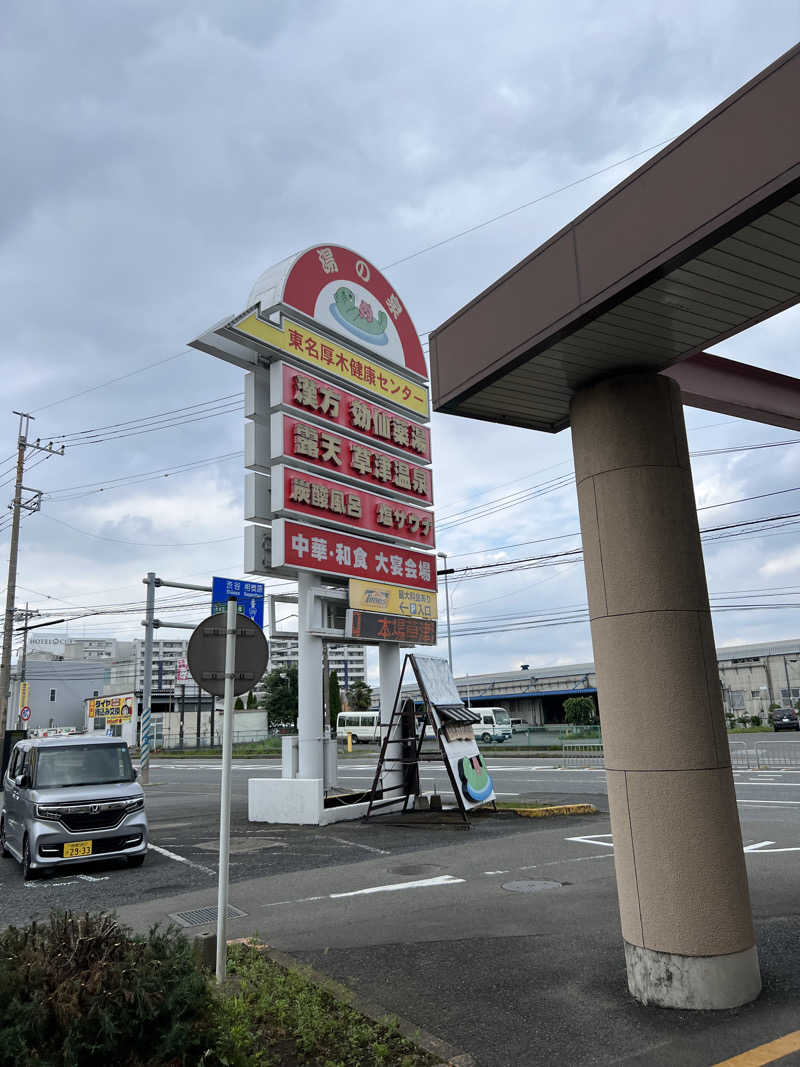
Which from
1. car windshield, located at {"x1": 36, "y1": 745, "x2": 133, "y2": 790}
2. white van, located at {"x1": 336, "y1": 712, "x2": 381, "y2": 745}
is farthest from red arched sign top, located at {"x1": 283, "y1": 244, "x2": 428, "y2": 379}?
white van, located at {"x1": 336, "y1": 712, "x2": 381, "y2": 745}

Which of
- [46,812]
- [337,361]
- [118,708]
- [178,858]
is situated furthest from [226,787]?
[118,708]

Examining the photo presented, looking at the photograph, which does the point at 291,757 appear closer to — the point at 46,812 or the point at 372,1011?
the point at 46,812

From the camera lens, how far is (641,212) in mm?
4398

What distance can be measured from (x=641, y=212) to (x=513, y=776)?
2433 centimetres

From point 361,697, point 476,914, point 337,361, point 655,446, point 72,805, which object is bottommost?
point 476,914

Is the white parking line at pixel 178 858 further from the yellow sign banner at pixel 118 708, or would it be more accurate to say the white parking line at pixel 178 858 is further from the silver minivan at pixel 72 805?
the yellow sign banner at pixel 118 708

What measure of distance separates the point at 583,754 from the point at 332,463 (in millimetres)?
22296

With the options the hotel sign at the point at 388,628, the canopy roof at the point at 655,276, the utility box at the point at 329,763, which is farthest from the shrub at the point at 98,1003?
the utility box at the point at 329,763

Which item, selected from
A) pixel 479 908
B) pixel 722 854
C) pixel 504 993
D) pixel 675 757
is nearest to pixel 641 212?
pixel 675 757

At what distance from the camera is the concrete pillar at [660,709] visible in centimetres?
488

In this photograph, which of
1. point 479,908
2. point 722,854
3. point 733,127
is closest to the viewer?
point 733,127

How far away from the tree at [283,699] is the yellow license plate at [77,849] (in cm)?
6193

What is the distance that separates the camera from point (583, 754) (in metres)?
→ 33.4

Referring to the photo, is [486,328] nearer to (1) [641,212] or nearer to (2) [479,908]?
(1) [641,212]
